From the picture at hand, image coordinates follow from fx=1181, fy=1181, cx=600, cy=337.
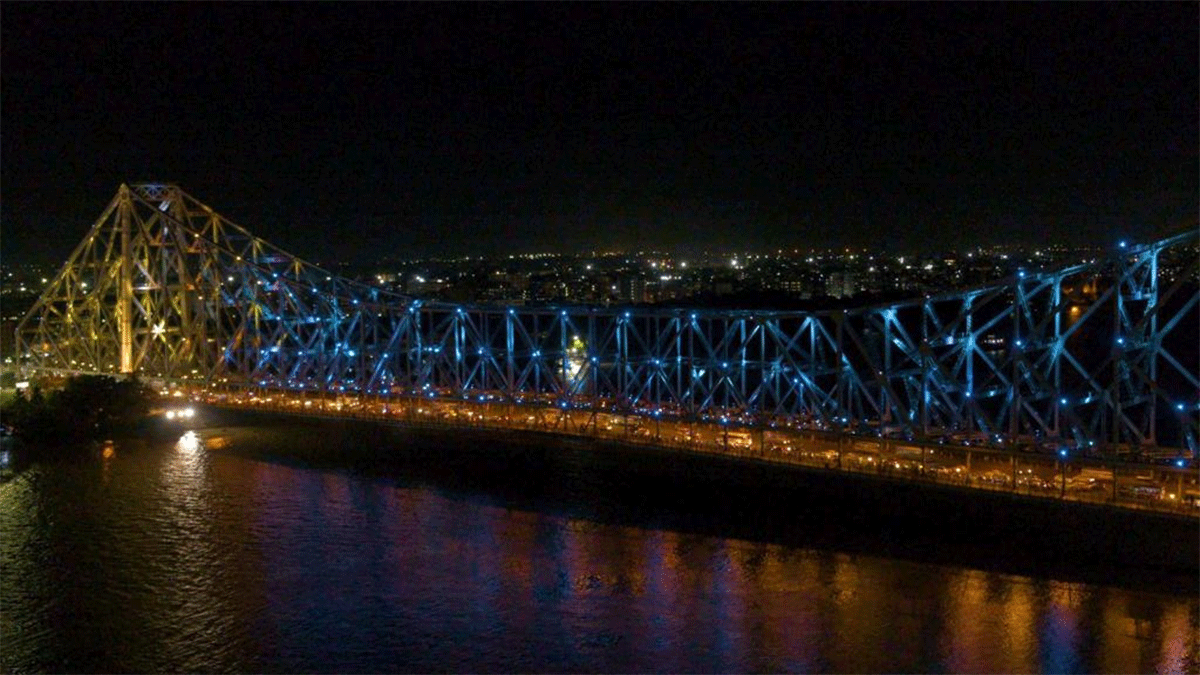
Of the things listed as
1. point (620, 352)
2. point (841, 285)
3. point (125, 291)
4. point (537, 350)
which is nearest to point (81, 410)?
point (125, 291)

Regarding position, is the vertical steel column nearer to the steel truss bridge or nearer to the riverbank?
the steel truss bridge

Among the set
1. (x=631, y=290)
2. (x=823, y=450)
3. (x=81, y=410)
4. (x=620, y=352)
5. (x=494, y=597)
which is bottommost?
(x=494, y=597)

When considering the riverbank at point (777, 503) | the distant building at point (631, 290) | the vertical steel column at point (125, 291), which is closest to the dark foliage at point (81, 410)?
the riverbank at point (777, 503)

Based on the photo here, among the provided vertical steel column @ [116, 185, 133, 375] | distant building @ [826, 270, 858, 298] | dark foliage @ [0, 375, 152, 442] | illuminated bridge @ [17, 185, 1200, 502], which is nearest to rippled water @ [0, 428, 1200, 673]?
illuminated bridge @ [17, 185, 1200, 502]

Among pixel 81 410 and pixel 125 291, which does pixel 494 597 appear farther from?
pixel 125 291

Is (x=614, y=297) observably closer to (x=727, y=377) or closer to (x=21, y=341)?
(x=21, y=341)

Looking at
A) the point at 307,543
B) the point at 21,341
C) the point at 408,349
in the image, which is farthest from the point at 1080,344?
the point at 21,341
